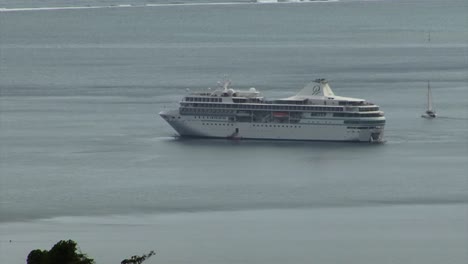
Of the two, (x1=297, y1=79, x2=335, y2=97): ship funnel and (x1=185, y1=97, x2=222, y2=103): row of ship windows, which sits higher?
(x1=297, y1=79, x2=335, y2=97): ship funnel

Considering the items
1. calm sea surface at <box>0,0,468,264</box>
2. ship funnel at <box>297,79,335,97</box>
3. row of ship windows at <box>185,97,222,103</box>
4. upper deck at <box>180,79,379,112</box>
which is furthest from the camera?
ship funnel at <box>297,79,335,97</box>

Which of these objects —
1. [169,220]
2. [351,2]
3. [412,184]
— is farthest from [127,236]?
[351,2]

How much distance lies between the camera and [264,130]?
4712cm

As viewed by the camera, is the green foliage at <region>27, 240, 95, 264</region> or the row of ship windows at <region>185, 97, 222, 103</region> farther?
the row of ship windows at <region>185, 97, 222, 103</region>

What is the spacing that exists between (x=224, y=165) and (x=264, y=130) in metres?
6.09

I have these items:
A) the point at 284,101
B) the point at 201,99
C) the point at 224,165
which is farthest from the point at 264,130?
the point at 224,165

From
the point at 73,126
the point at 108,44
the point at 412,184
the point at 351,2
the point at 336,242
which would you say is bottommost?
the point at 336,242

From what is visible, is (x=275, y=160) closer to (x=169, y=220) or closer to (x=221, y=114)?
(x=221, y=114)

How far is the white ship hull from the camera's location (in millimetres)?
46562

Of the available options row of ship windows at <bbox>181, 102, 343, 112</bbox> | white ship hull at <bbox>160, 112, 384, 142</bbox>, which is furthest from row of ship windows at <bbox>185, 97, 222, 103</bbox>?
white ship hull at <bbox>160, 112, 384, 142</bbox>

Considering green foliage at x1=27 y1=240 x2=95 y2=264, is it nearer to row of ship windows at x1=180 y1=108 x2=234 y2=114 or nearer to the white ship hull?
the white ship hull

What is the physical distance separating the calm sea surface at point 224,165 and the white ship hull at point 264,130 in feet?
1.66

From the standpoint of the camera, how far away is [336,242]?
3003 centimetres

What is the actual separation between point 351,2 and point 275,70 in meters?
93.0
